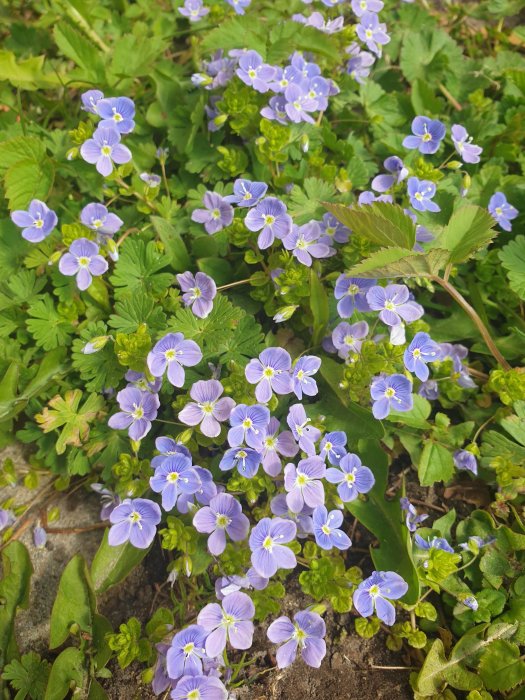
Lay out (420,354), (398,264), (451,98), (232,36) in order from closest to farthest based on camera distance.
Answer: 1. (398,264)
2. (420,354)
3. (232,36)
4. (451,98)

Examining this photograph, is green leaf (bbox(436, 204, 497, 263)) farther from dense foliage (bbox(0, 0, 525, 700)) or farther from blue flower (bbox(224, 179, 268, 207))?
blue flower (bbox(224, 179, 268, 207))

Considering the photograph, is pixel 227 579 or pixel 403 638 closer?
pixel 227 579

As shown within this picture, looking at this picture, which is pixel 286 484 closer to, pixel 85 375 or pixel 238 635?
pixel 238 635

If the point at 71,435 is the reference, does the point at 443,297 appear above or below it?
below

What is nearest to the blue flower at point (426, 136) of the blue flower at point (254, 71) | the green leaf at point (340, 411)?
the blue flower at point (254, 71)

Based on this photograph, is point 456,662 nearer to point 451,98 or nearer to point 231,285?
point 231,285

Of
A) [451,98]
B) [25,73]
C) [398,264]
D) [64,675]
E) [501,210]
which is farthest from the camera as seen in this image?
[451,98]

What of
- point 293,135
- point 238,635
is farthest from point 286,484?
point 293,135

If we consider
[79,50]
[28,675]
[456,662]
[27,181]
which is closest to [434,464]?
[456,662]
